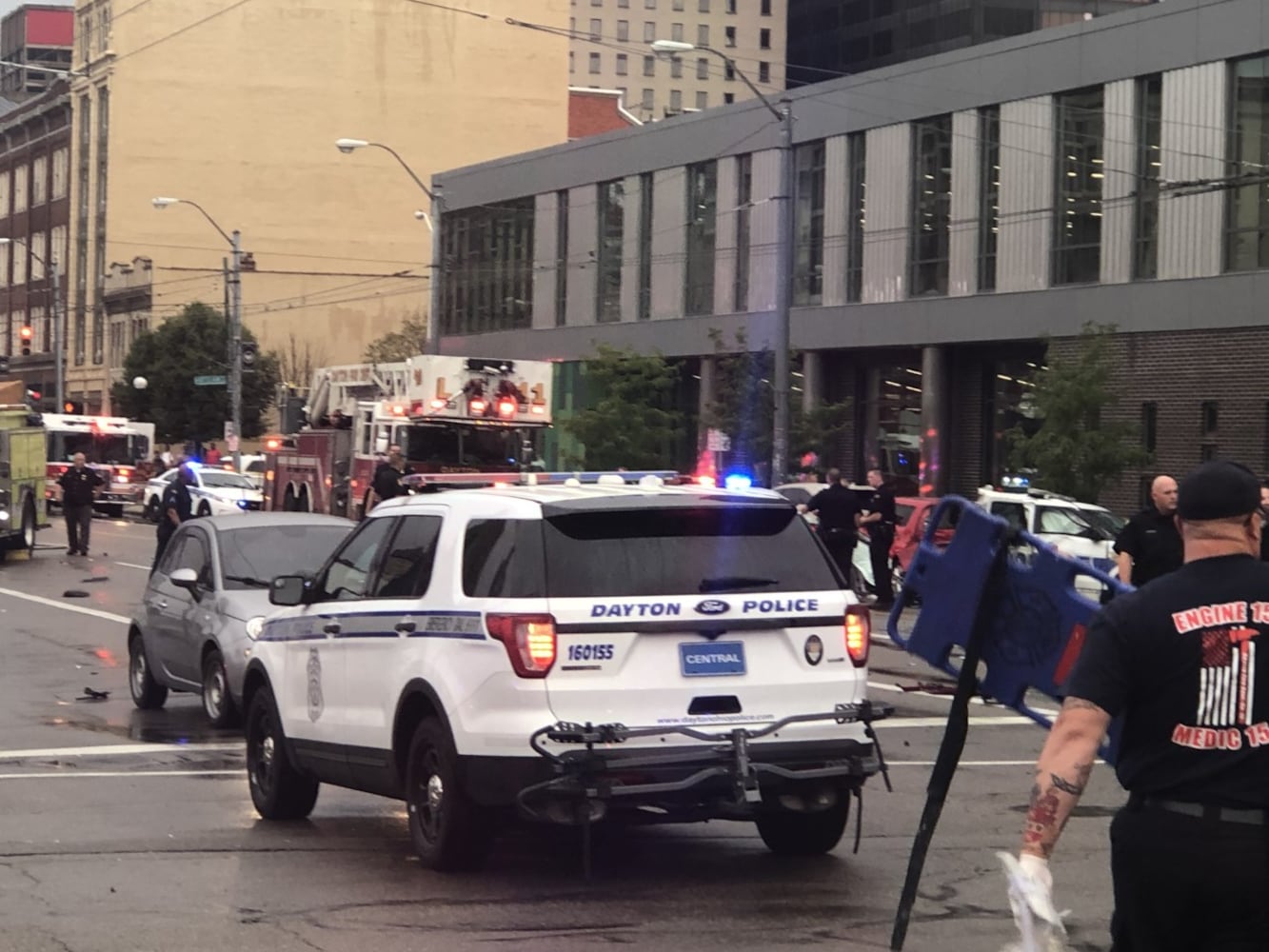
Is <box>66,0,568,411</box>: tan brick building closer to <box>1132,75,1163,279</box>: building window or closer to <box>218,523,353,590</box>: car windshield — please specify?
<box>1132,75,1163,279</box>: building window

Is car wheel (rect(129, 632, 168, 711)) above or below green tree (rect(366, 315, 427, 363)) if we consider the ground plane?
below

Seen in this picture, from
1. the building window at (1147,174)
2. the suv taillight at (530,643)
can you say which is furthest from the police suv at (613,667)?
the building window at (1147,174)

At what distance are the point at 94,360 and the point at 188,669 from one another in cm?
7857

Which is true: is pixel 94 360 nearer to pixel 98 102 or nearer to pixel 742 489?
pixel 98 102

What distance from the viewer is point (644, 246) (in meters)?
55.2

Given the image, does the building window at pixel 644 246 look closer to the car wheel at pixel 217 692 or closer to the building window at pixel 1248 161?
the building window at pixel 1248 161

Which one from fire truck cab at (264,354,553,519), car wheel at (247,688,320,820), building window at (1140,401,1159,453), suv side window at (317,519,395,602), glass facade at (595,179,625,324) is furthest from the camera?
glass facade at (595,179,625,324)

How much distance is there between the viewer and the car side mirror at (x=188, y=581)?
48.3 ft

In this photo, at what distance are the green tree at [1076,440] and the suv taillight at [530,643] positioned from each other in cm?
2528

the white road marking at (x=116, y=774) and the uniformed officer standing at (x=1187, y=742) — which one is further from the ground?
the uniformed officer standing at (x=1187, y=742)

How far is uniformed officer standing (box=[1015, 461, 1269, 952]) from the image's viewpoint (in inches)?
177

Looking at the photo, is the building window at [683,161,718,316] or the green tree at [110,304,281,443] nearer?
the building window at [683,161,718,316]

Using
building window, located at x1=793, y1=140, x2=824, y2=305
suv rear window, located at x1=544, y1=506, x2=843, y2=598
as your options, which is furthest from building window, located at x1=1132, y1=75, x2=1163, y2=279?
suv rear window, located at x1=544, y1=506, x2=843, y2=598

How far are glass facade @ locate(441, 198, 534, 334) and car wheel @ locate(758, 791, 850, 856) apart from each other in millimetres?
51456
